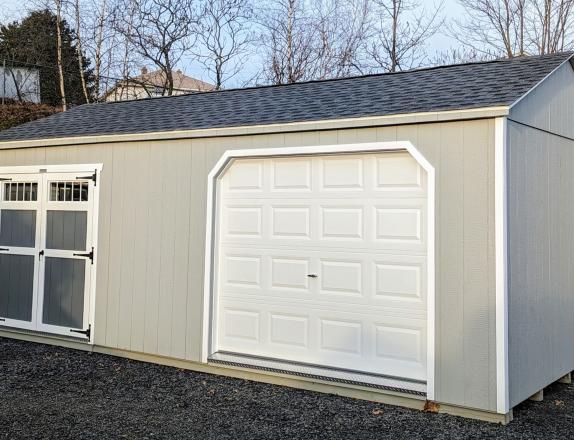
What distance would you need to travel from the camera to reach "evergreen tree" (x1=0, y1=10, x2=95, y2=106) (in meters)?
21.4

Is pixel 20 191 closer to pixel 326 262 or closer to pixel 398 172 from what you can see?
pixel 326 262

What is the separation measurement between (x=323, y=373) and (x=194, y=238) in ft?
6.42

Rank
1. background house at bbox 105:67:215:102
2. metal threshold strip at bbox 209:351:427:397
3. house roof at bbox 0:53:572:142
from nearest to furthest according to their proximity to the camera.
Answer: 1. metal threshold strip at bbox 209:351:427:397
2. house roof at bbox 0:53:572:142
3. background house at bbox 105:67:215:102

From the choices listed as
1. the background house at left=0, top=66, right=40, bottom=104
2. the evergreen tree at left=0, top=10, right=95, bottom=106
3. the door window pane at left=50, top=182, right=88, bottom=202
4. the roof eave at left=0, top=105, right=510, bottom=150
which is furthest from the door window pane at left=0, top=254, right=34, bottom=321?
the background house at left=0, top=66, right=40, bottom=104

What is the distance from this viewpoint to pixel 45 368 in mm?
6457

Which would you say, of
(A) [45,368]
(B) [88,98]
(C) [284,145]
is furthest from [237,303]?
(B) [88,98]

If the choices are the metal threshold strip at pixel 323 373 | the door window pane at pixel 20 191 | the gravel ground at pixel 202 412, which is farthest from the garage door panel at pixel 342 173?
the door window pane at pixel 20 191

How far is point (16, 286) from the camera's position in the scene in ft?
25.9

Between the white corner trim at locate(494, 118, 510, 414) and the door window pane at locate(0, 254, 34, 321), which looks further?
the door window pane at locate(0, 254, 34, 321)

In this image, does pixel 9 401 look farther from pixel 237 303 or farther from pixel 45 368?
pixel 237 303

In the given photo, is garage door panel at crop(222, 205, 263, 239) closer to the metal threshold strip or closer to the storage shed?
the storage shed

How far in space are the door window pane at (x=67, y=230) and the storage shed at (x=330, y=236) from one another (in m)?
0.02

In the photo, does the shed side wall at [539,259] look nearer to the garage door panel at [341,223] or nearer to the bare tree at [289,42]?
the garage door panel at [341,223]

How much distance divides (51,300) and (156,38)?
1582cm
